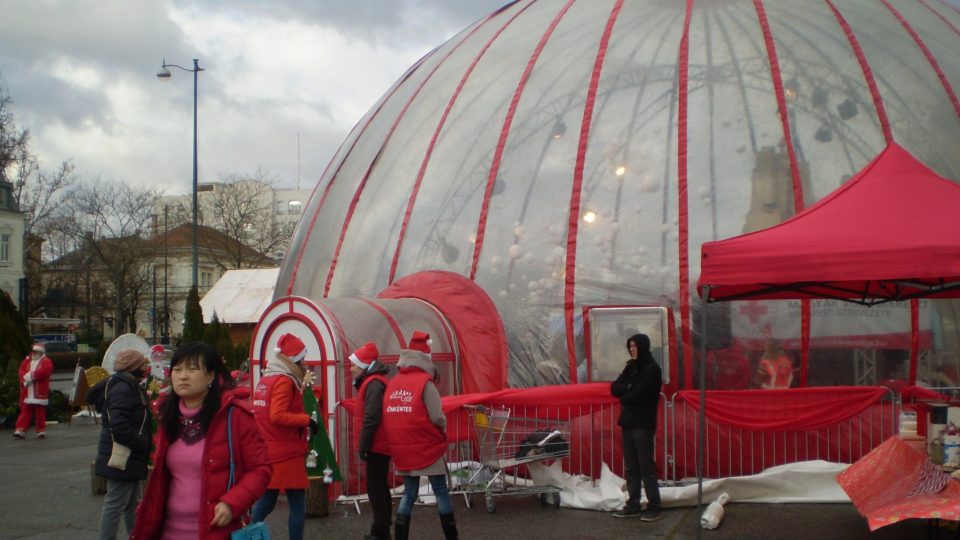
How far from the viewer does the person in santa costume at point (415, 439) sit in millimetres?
6688

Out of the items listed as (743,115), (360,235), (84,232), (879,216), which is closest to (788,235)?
(879,216)

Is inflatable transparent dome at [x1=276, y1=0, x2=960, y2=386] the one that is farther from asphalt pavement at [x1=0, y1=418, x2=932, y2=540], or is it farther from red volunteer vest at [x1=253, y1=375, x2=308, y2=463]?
red volunteer vest at [x1=253, y1=375, x2=308, y2=463]

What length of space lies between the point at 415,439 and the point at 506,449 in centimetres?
217

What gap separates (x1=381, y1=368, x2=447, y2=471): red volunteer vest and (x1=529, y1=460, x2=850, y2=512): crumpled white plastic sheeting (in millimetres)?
2343

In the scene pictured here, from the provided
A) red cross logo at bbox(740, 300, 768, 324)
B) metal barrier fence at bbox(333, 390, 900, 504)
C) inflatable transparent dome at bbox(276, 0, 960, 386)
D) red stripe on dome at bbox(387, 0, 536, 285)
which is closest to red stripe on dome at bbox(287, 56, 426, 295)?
inflatable transparent dome at bbox(276, 0, 960, 386)

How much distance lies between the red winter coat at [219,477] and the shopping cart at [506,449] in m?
4.30

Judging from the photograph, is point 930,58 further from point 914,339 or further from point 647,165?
point 647,165

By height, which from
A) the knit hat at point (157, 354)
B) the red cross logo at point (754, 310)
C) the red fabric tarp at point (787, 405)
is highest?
the red cross logo at point (754, 310)

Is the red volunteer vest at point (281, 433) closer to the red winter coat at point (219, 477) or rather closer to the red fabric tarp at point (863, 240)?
the red winter coat at point (219, 477)

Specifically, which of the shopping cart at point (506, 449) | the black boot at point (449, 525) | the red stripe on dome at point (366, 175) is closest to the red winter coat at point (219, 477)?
the black boot at point (449, 525)

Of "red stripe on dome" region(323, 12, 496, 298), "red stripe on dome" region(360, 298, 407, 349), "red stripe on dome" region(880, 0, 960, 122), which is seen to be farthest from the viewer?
"red stripe on dome" region(323, 12, 496, 298)

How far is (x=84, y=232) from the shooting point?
5488 cm

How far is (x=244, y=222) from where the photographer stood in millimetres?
54812

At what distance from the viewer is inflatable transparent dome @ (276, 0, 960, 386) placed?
383 inches
